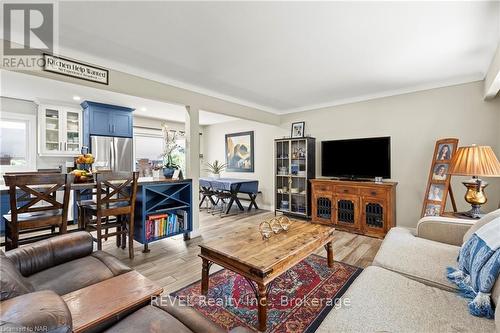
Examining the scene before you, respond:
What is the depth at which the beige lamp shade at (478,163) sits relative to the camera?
2.22m

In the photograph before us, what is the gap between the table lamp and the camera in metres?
2.23

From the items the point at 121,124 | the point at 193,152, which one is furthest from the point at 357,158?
the point at 121,124

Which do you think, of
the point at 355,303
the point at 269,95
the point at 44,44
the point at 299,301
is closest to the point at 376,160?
the point at 269,95

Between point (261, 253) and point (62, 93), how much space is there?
14.2ft

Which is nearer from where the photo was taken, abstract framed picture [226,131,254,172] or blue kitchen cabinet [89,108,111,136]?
blue kitchen cabinet [89,108,111,136]

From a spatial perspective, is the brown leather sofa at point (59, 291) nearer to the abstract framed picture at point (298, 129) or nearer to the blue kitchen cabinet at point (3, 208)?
the blue kitchen cabinet at point (3, 208)

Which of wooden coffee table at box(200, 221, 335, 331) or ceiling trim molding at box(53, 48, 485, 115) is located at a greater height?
ceiling trim molding at box(53, 48, 485, 115)

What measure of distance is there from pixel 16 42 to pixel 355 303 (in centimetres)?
349

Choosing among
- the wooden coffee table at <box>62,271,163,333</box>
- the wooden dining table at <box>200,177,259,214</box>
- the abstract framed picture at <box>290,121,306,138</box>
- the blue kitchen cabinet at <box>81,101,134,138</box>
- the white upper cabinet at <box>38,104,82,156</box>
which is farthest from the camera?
the wooden dining table at <box>200,177,259,214</box>

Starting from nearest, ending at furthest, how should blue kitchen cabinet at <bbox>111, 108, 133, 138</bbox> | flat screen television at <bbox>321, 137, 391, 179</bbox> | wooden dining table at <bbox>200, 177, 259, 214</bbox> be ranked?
flat screen television at <bbox>321, 137, 391, 179</bbox> → blue kitchen cabinet at <bbox>111, 108, 133, 138</bbox> → wooden dining table at <bbox>200, 177, 259, 214</bbox>

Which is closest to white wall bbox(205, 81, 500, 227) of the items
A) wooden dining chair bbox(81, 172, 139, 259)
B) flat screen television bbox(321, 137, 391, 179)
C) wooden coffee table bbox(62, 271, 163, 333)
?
flat screen television bbox(321, 137, 391, 179)

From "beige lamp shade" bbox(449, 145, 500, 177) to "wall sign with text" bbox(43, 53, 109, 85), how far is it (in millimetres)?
4018

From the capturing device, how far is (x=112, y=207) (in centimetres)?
272

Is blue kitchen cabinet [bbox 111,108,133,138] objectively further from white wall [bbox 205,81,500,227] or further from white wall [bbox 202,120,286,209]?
white wall [bbox 205,81,500,227]
